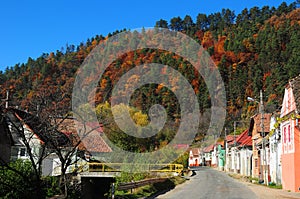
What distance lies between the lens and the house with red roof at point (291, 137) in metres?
24.2

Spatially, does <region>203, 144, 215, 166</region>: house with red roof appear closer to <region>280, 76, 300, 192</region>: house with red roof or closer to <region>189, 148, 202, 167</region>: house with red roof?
<region>189, 148, 202, 167</region>: house with red roof

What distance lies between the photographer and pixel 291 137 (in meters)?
25.0

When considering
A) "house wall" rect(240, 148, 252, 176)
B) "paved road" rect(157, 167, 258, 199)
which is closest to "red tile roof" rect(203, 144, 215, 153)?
"house wall" rect(240, 148, 252, 176)

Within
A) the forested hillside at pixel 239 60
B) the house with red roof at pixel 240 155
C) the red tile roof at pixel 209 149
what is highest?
the forested hillside at pixel 239 60

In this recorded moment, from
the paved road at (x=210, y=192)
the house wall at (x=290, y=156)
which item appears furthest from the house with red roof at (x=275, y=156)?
the paved road at (x=210, y=192)

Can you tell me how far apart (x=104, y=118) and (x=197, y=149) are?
9707 centimetres

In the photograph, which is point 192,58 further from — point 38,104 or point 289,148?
point 38,104

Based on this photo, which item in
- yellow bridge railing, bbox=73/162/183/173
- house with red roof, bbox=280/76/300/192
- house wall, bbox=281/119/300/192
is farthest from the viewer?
yellow bridge railing, bbox=73/162/183/173

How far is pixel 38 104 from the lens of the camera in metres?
13.7

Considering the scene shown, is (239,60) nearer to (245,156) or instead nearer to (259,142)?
(245,156)

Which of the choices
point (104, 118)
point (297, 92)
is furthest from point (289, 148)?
point (104, 118)

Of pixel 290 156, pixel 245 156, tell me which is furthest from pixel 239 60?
pixel 290 156

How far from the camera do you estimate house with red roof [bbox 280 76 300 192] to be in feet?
79.5

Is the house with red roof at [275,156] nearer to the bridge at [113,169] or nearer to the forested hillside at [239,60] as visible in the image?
the bridge at [113,169]
